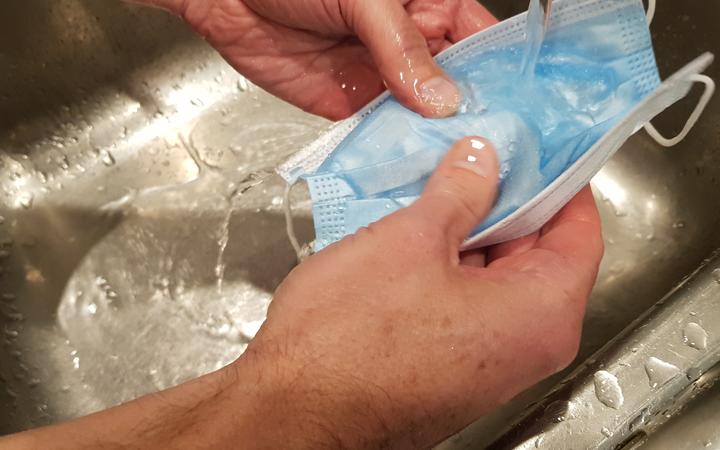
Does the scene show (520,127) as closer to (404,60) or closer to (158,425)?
(404,60)

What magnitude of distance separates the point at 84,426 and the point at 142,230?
0.52 metres

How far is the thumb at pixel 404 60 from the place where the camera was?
1.91ft

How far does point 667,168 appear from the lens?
848 mm

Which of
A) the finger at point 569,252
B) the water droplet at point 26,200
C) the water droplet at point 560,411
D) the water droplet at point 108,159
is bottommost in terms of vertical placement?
the water droplet at point 560,411

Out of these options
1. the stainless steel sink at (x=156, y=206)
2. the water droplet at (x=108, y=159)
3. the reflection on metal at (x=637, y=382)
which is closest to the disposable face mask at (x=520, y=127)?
the reflection on metal at (x=637, y=382)

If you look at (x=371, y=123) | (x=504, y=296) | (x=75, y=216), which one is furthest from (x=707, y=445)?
(x=75, y=216)

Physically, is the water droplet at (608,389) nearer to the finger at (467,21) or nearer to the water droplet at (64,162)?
the finger at (467,21)

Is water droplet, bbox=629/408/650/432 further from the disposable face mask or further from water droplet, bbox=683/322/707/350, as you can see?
the disposable face mask

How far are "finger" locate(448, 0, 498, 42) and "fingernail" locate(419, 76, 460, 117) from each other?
0.46 ft

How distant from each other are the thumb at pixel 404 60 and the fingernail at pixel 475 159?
0.16 feet

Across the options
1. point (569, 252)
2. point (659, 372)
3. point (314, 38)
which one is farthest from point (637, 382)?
point (314, 38)

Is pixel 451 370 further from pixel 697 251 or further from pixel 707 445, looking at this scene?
pixel 697 251

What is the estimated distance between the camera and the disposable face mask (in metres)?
0.54

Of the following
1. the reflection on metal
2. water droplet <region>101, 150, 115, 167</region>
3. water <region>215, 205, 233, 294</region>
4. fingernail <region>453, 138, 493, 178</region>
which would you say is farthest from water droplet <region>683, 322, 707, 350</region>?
water droplet <region>101, 150, 115, 167</region>
